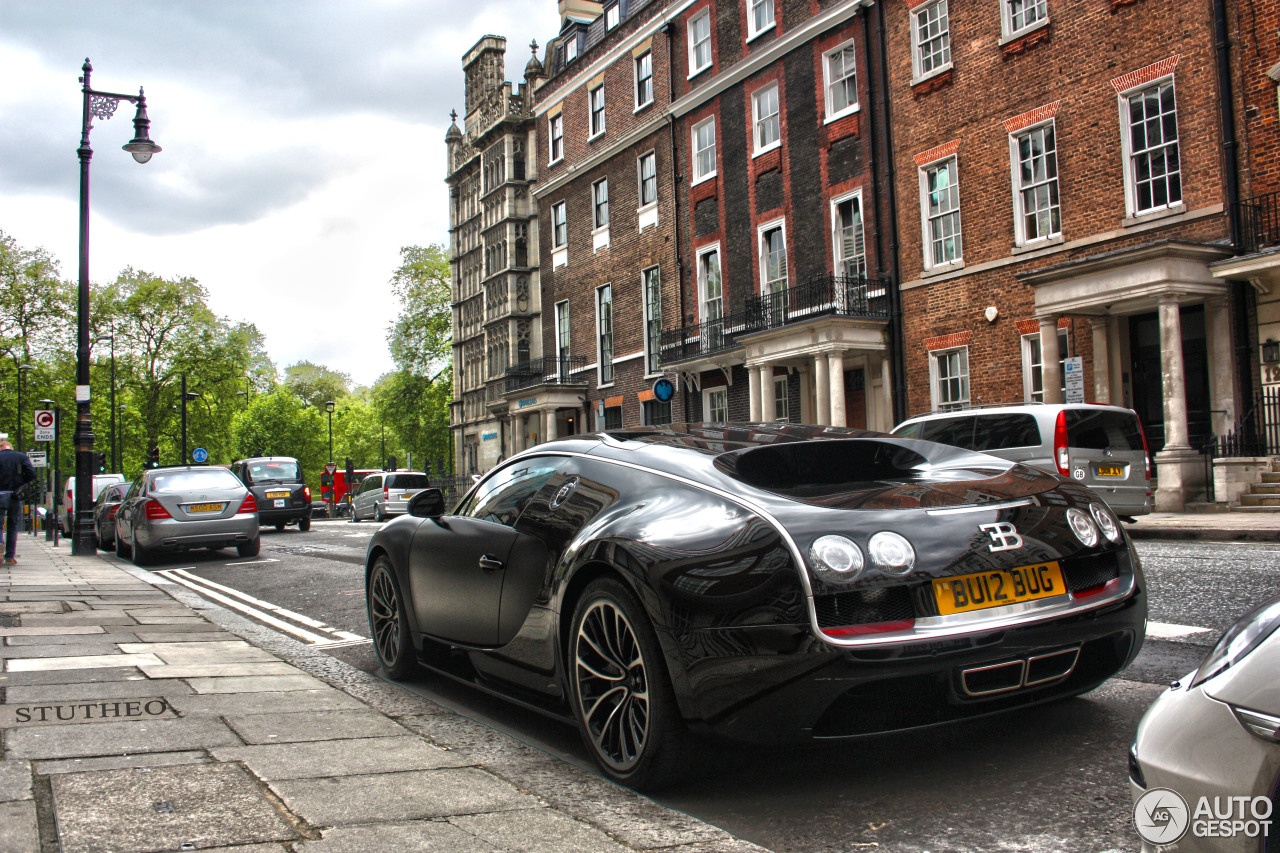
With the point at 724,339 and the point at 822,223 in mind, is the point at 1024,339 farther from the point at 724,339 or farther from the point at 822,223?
the point at 724,339

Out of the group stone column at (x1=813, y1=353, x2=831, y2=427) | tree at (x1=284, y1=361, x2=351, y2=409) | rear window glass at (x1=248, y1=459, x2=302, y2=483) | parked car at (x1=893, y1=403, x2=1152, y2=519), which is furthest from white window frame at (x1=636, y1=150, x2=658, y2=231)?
tree at (x1=284, y1=361, x2=351, y2=409)

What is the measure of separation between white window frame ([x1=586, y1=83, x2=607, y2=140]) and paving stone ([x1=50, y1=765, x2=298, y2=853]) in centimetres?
3383

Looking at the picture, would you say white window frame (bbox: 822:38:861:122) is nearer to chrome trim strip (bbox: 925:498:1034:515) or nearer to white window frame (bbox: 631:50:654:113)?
white window frame (bbox: 631:50:654:113)

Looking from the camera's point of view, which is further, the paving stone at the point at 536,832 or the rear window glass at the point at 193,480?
the rear window glass at the point at 193,480

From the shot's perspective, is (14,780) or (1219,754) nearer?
(1219,754)

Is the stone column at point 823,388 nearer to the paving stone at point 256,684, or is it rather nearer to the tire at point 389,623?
the tire at point 389,623

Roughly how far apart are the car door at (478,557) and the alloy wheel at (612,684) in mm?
474

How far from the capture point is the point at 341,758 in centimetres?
384

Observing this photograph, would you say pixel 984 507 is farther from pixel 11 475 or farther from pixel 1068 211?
pixel 1068 211

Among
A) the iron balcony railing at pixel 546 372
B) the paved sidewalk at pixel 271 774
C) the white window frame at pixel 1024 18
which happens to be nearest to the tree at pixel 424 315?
the iron balcony railing at pixel 546 372

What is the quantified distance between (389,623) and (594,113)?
107 ft

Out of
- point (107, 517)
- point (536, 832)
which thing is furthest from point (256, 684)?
point (107, 517)

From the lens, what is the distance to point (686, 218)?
30.8m

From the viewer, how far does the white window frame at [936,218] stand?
Result: 2158 centimetres
